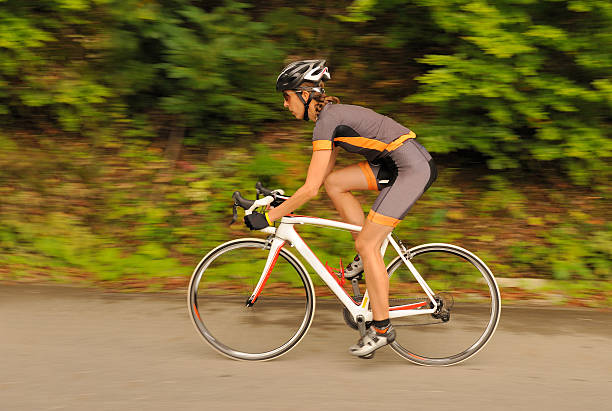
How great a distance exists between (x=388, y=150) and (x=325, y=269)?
0.95m

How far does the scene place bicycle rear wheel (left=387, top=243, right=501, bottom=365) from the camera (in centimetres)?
465

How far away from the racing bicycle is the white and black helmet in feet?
2.38

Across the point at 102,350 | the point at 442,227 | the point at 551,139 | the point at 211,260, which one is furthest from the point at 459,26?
the point at 102,350

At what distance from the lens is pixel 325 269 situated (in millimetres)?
4652

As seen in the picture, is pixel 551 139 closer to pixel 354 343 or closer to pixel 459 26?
pixel 459 26

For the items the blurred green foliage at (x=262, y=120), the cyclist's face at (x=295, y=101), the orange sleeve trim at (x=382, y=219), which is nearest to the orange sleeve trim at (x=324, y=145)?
the cyclist's face at (x=295, y=101)

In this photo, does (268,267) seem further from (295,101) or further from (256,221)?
(295,101)

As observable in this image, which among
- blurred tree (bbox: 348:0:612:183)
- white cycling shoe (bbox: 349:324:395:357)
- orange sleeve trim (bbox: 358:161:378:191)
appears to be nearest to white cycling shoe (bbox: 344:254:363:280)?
white cycling shoe (bbox: 349:324:395:357)

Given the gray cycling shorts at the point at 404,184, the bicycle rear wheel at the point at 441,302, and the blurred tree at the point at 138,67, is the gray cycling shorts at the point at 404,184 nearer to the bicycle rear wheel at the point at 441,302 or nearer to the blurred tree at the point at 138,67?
the bicycle rear wheel at the point at 441,302

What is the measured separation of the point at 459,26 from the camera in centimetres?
631

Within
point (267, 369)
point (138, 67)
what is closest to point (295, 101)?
point (267, 369)

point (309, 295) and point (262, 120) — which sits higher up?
point (309, 295)

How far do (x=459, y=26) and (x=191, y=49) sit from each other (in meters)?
2.95

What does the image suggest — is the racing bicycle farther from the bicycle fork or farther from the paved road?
the paved road
